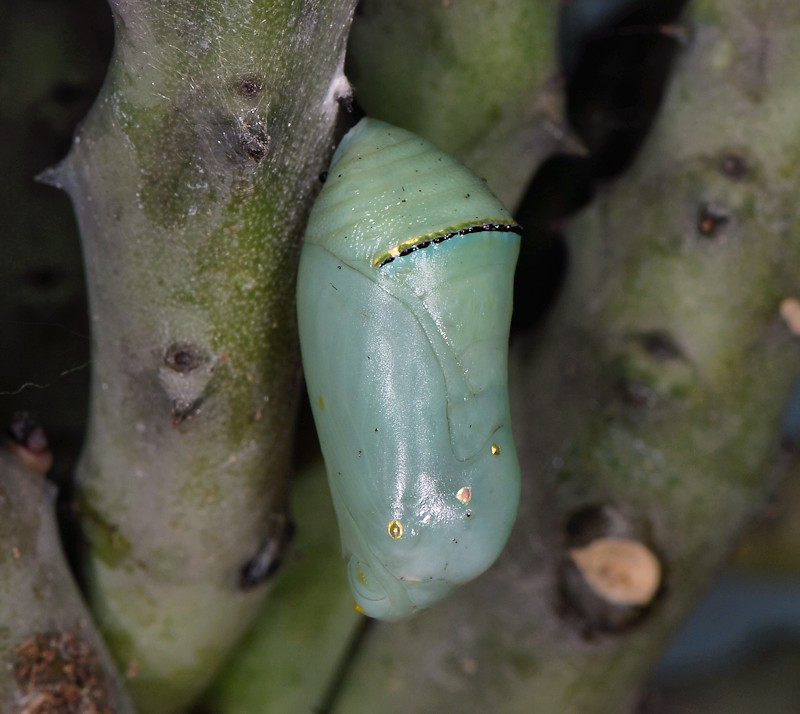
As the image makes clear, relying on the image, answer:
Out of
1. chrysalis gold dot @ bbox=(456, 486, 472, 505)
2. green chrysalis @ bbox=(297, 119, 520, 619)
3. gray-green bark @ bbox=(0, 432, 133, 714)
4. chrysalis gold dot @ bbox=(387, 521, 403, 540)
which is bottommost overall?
gray-green bark @ bbox=(0, 432, 133, 714)

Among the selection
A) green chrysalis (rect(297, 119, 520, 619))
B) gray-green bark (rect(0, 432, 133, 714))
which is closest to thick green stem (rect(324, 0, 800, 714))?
green chrysalis (rect(297, 119, 520, 619))

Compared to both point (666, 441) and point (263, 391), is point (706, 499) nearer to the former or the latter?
point (666, 441)

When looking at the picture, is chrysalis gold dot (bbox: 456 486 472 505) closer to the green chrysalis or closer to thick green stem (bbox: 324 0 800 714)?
the green chrysalis

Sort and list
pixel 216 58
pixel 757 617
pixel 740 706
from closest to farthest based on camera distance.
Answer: pixel 216 58 < pixel 740 706 < pixel 757 617

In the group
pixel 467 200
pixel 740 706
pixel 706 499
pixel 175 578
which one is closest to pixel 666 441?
pixel 706 499

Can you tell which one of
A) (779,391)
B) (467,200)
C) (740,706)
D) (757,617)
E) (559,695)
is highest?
(467,200)

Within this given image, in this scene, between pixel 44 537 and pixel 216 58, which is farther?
pixel 44 537
